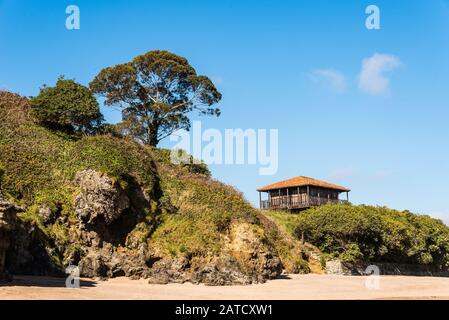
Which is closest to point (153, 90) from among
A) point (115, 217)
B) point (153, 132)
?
point (153, 132)

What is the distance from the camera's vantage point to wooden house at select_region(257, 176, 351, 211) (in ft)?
196

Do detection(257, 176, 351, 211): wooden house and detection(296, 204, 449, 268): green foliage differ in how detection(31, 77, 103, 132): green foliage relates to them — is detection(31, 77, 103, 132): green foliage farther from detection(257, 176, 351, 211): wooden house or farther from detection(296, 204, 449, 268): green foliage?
detection(257, 176, 351, 211): wooden house

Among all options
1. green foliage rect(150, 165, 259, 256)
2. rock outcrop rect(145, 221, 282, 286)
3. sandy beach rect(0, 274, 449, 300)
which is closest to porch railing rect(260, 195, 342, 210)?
green foliage rect(150, 165, 259, 256)

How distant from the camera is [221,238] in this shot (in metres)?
30.9

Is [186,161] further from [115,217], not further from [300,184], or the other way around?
[300,184]

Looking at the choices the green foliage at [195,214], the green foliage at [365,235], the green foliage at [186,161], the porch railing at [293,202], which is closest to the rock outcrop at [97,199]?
the green foliage at [195,214]

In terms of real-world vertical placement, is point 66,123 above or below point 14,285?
above

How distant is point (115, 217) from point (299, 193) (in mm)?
34495

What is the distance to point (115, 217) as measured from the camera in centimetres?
2980
